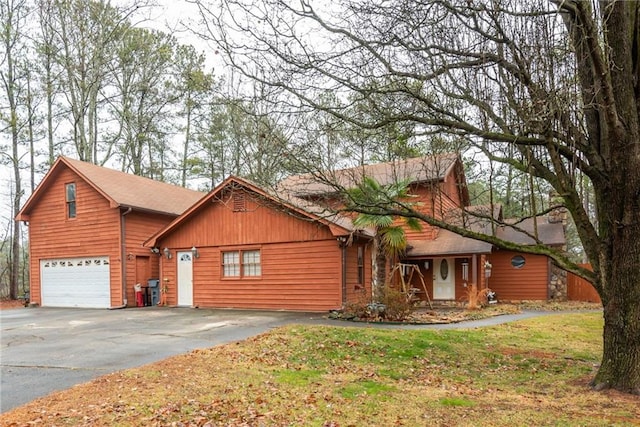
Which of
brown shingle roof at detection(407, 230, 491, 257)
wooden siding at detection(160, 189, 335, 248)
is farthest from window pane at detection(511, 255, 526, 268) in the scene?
wooden siding at detection(160, 189, 335, 248)

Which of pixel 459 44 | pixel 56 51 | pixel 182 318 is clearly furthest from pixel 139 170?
pixel 459 44

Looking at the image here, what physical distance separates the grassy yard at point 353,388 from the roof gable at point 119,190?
A: 40.1 ft

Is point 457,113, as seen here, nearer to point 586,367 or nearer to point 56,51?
point 586,367

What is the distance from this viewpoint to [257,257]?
15.6 meters

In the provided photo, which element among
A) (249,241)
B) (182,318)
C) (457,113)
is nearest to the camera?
(457,113)

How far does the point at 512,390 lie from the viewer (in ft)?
18.9

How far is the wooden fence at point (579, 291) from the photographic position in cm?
1775

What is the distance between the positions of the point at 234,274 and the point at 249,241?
58.2 inches

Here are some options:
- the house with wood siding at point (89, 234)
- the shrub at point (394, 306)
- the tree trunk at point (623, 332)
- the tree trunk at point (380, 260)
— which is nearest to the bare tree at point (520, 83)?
the tree trunk at point (623, 332)

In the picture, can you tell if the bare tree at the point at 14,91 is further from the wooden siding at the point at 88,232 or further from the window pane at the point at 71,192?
the window pane at the point at 71,192

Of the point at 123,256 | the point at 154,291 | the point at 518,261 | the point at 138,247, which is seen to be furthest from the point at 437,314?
the point at 138,247

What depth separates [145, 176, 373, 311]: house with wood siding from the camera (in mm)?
14062

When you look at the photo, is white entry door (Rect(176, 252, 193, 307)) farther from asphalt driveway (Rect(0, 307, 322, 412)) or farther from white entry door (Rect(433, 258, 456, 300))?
white entry door (Rect(433, 258, 456, 300))

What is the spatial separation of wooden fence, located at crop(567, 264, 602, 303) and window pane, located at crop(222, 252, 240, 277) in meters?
13.4
